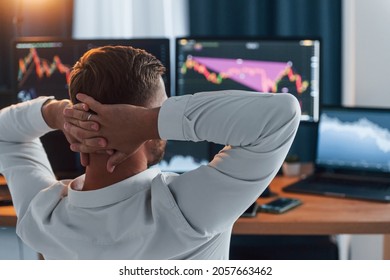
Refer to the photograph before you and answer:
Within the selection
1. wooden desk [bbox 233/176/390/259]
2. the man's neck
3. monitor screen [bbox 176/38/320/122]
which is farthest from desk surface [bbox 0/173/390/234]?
the man's neck

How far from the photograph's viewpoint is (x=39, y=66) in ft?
6.49

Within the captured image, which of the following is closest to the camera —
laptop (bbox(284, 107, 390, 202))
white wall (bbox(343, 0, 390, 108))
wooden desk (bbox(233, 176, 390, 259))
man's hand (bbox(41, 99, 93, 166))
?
man's hand (bbox(41, 99, 93, 166))

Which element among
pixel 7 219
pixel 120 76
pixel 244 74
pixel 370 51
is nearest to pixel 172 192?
pixel 120 76

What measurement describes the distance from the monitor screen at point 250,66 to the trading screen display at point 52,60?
79 mm

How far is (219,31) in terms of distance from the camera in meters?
2.38

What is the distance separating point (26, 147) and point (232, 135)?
1.35 feet

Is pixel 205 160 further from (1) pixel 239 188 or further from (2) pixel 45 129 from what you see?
(1) pixel 239 188

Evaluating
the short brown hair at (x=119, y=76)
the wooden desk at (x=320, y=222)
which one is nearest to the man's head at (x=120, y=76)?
the short brown hair at (x=119, y=76)

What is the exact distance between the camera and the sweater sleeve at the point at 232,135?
0.83 metres

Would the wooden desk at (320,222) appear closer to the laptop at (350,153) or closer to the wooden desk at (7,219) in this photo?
the laptop at (350,153)

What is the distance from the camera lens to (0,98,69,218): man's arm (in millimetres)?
1026

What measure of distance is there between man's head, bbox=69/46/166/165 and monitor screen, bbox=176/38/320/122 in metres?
1.07

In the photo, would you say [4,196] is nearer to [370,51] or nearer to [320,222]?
[320,222]

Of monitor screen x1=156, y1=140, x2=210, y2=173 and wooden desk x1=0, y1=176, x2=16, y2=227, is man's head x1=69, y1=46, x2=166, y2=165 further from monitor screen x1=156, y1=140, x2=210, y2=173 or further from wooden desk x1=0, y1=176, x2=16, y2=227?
monitor screen x1=156, y1=140, x2=210, y2=173
